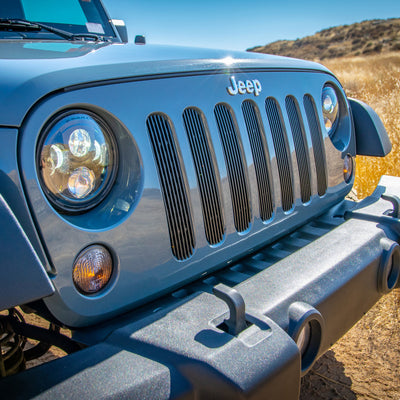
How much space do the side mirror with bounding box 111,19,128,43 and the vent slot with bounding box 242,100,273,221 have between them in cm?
163

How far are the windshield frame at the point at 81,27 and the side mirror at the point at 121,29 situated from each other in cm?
4

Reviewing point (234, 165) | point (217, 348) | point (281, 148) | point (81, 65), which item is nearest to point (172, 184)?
point (234, 165)

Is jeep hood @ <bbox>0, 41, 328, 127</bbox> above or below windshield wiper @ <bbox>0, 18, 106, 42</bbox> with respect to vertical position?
below

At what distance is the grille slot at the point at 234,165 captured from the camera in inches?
71.6

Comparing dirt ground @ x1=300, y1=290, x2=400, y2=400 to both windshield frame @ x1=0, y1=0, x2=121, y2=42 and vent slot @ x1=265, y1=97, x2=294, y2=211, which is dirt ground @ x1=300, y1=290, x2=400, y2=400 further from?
windshield frame @ x1=0, y1=0, x2=121, y2=42

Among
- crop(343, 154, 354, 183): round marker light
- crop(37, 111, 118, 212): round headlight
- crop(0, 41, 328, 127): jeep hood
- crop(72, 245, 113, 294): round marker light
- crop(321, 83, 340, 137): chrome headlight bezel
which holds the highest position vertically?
crop(0, 41, 328, 127): jeep hood

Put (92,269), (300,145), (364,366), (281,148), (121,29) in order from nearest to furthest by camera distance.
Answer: (92,269), (281,148), (300,145), (364,366), (121,29)

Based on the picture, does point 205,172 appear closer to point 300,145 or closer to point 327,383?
point 300,145

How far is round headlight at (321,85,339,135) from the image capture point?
8.18ft

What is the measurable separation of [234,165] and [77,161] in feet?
2.25

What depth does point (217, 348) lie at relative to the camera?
120 cm

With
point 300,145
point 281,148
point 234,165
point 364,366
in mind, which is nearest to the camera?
point 234,165

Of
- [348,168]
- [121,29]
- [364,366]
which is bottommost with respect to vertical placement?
[364,366]

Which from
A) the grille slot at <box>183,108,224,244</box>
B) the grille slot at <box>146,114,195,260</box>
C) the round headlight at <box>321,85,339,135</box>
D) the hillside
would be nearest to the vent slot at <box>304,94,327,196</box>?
the round headlight at <box>321,85,339,135</box>
